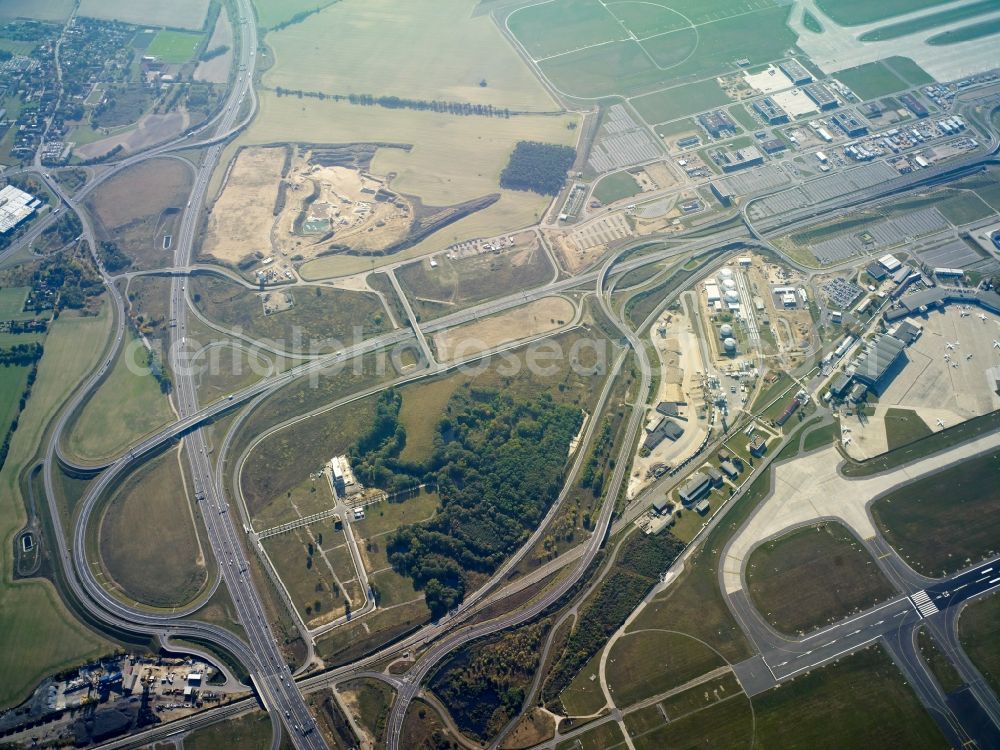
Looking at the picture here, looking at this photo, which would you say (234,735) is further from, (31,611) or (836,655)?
(836,655)

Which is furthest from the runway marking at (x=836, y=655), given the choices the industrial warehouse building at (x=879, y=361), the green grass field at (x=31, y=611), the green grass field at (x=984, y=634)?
the green grass field at (x=31, y=611)

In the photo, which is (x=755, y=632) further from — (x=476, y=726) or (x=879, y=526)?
(x=476, y=726)

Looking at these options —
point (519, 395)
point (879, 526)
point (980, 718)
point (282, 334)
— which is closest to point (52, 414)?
point (282, 334)

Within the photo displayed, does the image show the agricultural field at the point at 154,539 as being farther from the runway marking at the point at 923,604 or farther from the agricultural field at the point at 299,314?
the runway marking at the point at 923,604

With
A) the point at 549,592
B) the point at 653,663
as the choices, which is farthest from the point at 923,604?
the point at 549,592

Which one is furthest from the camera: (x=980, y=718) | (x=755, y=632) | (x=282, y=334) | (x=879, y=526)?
(x=282, y=334)

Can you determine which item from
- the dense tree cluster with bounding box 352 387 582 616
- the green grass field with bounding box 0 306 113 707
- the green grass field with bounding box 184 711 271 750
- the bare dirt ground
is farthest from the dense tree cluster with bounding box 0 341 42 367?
the green grass field with bounding box 184 711 271 750
